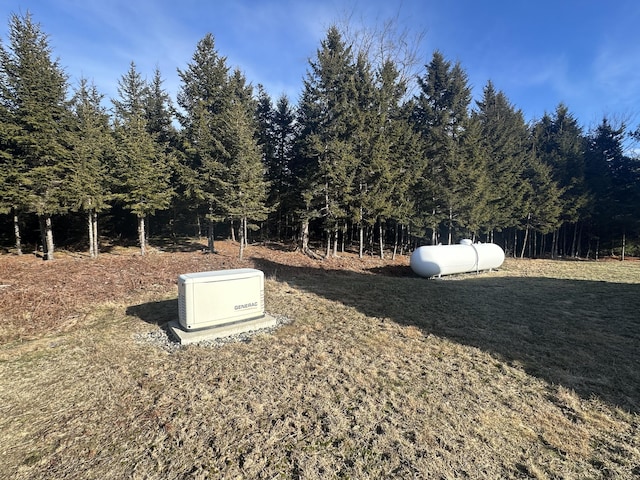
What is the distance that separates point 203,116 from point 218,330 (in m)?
16.4

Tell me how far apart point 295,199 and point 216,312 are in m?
15.6

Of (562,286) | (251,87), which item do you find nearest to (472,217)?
(562,286)

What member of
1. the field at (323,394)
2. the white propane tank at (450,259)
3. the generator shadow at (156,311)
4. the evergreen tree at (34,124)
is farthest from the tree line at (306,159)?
the field at (323,394)

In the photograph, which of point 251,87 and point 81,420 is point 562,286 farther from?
Result: point 251,87

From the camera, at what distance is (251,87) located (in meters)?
23.1

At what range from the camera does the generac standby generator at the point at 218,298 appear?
585 centimetres

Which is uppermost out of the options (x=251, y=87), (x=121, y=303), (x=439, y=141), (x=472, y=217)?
(x=251, y=87)

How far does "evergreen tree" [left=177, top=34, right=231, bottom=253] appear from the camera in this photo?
17641 millimetres

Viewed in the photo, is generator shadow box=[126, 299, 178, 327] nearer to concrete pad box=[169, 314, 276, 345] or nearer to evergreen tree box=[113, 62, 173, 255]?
concrete pad box=[169, 314, 276, 345]

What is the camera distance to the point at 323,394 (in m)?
3.95

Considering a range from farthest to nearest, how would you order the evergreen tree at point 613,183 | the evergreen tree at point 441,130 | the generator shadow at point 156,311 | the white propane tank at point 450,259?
1. the evergreen tree at point 613,183
2. the evergreen tree at point 441,130
3. the white propane tank at point 450,259
4. the generator shadow at point 156,311

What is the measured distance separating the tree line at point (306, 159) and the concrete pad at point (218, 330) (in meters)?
9.53

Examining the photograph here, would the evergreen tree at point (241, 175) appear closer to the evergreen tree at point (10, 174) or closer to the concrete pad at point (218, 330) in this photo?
the concrete pad at point (218, 330)

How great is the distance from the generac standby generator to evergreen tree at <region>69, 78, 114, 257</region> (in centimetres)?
1378
